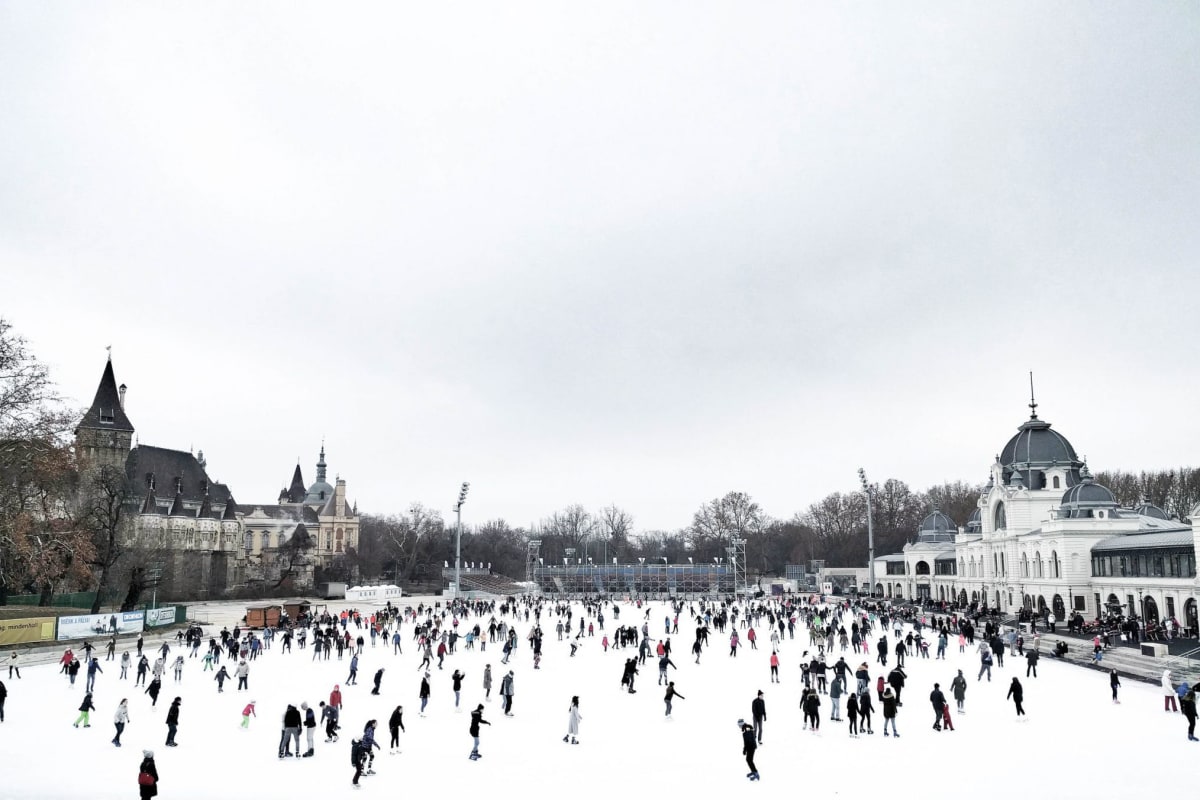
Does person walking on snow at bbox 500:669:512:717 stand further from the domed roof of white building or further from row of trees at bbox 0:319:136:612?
the domed roof of white building

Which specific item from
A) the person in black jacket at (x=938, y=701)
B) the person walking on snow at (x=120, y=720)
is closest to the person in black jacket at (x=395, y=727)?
the person walking on snow at (x=120, y=720)

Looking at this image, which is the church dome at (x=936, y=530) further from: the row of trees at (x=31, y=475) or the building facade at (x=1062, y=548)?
the row of trees at (x=31, y=475)

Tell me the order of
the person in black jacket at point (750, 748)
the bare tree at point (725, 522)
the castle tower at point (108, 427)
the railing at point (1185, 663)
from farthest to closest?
the bare tree at point (725, 522) → the castle tower at point (108, 427) → the railing at point (1185, 663) → the person in black jacket at point (750, 748)

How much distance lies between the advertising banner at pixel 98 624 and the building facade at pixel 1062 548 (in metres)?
46.3

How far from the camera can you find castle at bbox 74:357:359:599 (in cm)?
6669

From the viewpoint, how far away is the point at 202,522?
81062 mm

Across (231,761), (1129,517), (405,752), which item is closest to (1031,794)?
(405,752)

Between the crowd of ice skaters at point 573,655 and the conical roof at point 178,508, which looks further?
the conical roof at point 178,508

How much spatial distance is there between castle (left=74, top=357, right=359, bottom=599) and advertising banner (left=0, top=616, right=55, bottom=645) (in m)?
17.9

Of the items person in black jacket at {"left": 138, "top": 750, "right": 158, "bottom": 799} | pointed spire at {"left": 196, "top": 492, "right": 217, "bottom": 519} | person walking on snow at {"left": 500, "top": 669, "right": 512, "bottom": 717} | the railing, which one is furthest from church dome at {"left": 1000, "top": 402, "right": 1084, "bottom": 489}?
pointed spire at {"left": 196, "top": 492, "right": 217, "bottom": 519}

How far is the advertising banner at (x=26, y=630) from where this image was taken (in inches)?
1266

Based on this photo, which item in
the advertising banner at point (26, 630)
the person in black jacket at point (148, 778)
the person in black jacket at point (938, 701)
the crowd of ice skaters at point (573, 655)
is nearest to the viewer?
the person in black jacket at point (148, 778)

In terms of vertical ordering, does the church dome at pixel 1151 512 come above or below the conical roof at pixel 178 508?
below

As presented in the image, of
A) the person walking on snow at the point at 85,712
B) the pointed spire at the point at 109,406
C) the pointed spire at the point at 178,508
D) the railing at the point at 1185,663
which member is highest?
the pointed spire at the point at 109,406
